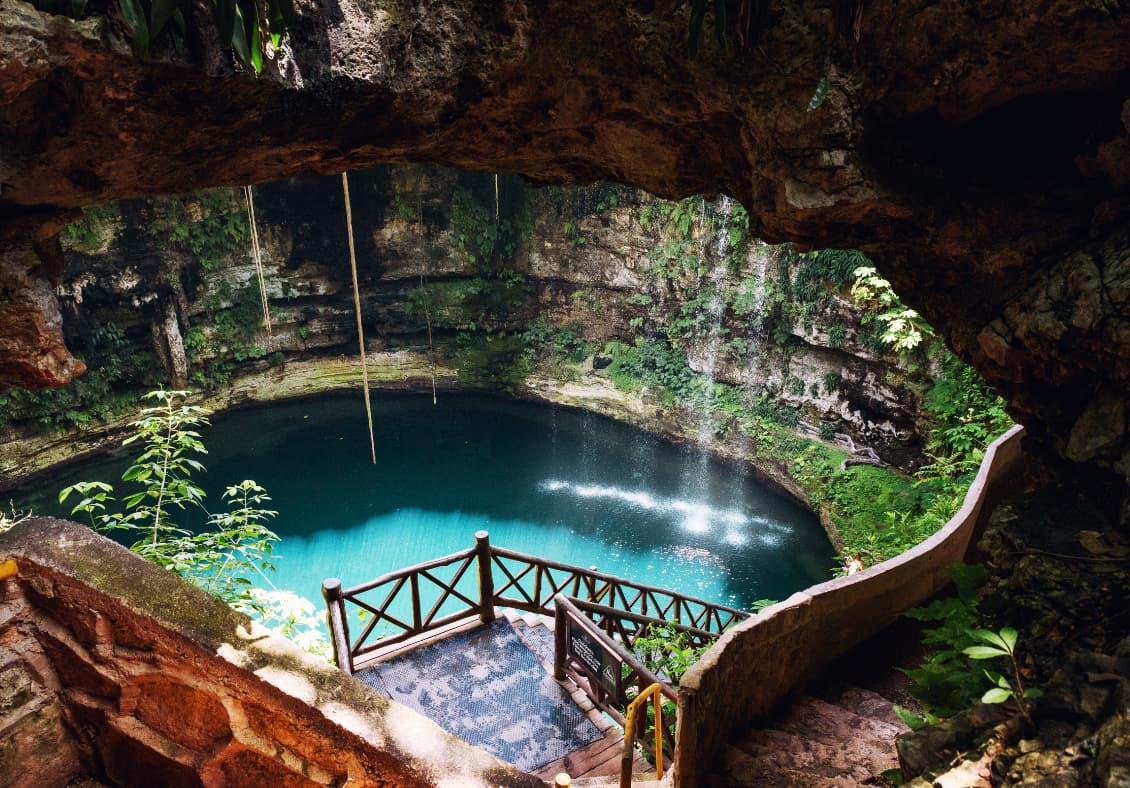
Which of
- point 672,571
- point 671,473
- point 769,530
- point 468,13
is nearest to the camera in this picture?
point 468,13

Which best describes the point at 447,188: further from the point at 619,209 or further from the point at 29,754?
the point at 29,754

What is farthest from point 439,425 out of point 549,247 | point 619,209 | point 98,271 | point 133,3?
point 133,3

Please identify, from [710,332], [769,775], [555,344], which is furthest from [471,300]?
[769,775]

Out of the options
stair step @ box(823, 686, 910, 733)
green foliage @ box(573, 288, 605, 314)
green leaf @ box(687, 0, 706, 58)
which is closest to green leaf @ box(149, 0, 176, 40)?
green leaf @ box(687, 0, 706, 58)

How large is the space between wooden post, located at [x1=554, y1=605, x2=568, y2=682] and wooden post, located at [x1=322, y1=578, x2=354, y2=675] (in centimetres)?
184

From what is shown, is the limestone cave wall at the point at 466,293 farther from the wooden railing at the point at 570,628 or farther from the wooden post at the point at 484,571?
the wooden post at the point at 484,571

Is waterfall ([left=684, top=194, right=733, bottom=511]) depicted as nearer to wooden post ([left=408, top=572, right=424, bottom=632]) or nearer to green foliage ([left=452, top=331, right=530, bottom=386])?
green foliage ([left=452, top=331, right=530, bottom=386])

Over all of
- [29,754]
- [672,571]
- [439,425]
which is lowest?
[672,571]

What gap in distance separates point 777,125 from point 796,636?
3.26 metres

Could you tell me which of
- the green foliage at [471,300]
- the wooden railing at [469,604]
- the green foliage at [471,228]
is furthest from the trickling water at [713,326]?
the wooden railing at [469,604]

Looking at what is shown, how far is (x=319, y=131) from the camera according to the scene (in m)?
4.32

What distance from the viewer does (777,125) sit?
433 cm

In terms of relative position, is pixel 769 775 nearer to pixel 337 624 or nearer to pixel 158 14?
pixel 337 624

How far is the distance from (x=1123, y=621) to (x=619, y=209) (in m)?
14.6
